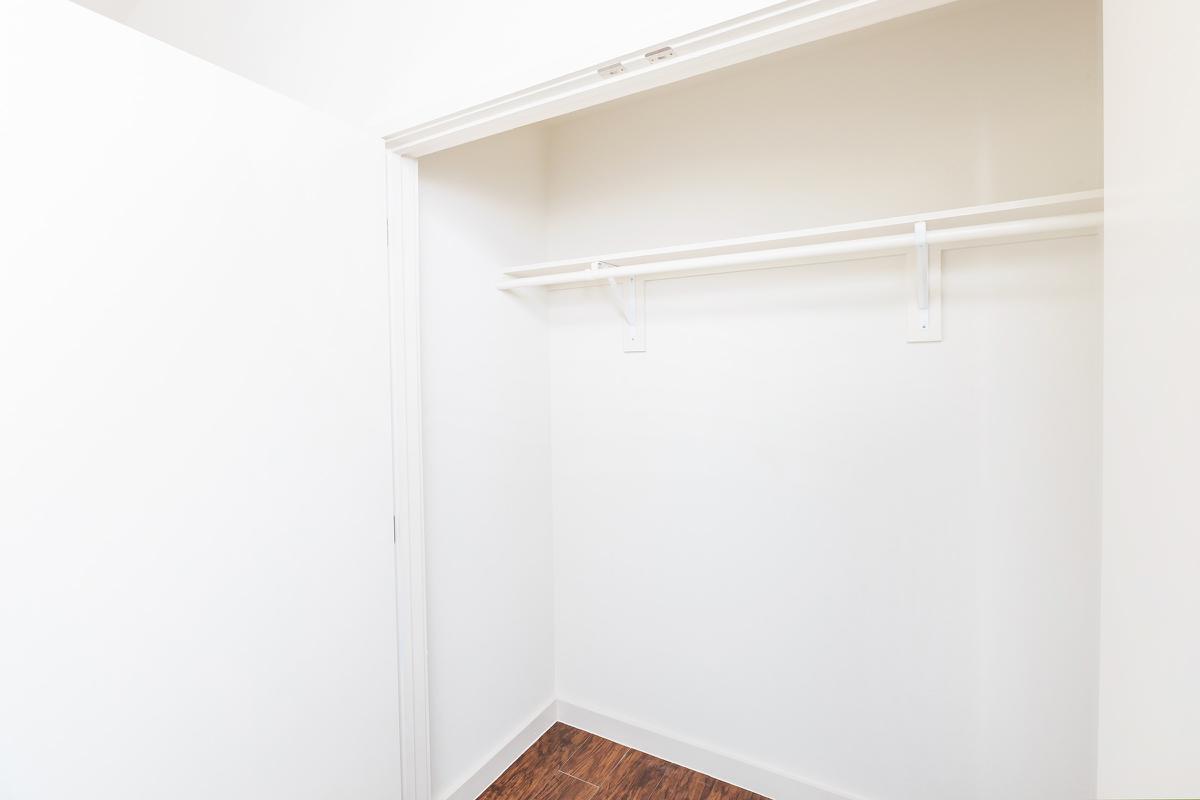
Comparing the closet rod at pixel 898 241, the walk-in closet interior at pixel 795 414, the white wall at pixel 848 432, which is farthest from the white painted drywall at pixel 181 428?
the white wall at pixel 848 432

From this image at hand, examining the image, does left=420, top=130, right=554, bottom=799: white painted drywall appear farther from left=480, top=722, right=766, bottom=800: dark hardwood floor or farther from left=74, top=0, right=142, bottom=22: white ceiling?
left=74, top=0, right=142, bottom=22: white ceiling

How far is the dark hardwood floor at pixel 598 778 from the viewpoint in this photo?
1.76 meters

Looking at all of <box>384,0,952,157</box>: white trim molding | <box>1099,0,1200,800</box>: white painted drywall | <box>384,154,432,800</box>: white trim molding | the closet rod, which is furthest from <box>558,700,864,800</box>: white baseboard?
<box>384,0,952,157</box>: white trim molding

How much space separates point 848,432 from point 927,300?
0.41 metres

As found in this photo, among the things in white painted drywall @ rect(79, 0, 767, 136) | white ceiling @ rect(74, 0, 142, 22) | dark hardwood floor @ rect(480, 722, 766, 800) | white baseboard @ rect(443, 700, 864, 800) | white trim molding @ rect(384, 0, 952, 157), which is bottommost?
dark hardwood floor @ rect(480, 722, 766, 800)

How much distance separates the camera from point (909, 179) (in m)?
1.52

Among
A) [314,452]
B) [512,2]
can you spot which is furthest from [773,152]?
[314,452]

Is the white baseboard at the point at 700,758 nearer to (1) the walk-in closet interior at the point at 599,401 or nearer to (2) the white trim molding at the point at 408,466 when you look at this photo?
(1) the walk-in closet interior at the point at 599,401

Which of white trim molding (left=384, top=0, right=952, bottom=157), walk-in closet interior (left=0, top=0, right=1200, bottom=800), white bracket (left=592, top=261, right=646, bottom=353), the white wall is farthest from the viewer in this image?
white bracket (left=592, top=261, right=646, bottom=353)

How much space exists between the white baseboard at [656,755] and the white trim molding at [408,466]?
37cm

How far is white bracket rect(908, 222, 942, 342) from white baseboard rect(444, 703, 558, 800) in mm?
1779

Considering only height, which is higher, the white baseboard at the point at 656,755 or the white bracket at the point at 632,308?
the white bracket at the point at 632,308

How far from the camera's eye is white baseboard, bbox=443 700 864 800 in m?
1.71

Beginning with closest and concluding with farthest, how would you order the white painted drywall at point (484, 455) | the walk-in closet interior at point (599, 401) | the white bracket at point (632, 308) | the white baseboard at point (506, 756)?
the walk-in closet interior at point (599, 401) < the white painted drywall at point (484, 455) < the white baseboard at point (506, 756) < the white bracket at point (632, 308)
